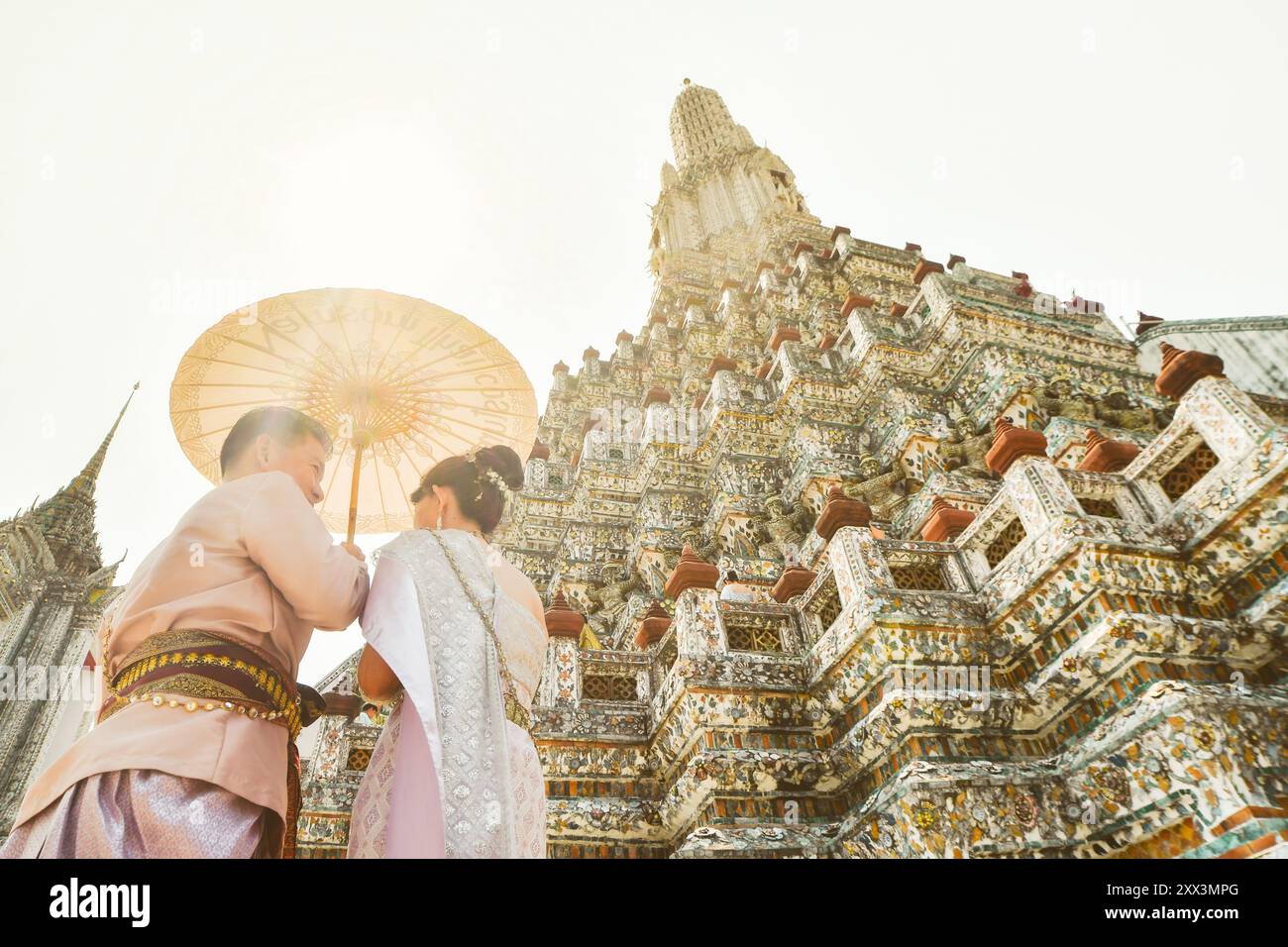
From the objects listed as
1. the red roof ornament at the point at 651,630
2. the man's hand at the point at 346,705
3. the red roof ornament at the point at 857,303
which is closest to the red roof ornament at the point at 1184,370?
the red roof ornament at the point at 651,630

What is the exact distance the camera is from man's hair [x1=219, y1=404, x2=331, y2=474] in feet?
9.73

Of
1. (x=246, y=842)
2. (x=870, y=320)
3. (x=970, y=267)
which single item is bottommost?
(x=246, y=842)

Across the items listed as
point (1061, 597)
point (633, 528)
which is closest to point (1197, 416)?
point (1061, 597)

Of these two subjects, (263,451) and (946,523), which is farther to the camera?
(946,523)

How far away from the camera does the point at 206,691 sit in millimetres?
2285

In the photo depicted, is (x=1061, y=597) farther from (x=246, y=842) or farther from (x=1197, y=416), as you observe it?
(x=246, y=842)

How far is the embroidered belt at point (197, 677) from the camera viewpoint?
226cm

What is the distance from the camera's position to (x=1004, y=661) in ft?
16.7

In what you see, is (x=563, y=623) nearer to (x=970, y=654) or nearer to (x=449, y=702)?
(x=970, y=654)

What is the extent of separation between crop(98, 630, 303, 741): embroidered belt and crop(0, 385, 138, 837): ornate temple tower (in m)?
26.6

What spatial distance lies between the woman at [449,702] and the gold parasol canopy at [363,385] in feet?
5.15

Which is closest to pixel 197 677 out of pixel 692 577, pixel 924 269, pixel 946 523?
pixel 692 577

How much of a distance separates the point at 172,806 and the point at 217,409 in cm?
288

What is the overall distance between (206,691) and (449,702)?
0.73 m
